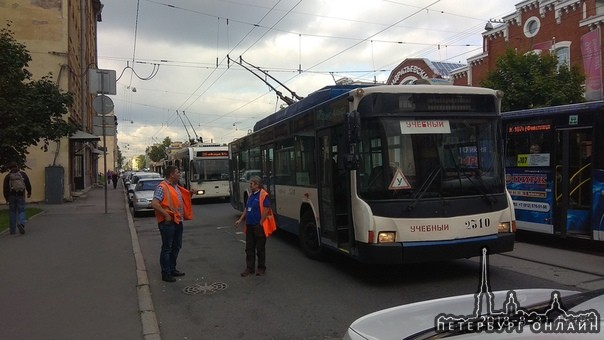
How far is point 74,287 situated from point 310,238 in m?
4.10

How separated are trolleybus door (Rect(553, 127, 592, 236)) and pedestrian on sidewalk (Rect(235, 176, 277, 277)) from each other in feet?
19.5

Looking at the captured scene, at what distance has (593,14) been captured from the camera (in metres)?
26.8

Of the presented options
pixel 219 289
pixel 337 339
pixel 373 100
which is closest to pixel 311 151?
pixel 373 100

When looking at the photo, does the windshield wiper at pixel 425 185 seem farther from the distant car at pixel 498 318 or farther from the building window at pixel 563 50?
the building window at pixel 563 50

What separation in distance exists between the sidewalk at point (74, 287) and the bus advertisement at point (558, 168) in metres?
7.96

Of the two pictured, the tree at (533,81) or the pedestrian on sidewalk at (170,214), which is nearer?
the pedestrian on sidewalk at (170,214)

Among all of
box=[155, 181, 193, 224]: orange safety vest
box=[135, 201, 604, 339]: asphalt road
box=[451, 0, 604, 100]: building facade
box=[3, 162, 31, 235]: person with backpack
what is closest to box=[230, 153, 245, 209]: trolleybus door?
box=[135, 201, 604, 339]: asphalt road

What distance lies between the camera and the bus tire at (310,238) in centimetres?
892

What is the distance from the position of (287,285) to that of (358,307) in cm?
155

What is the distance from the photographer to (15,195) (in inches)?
472

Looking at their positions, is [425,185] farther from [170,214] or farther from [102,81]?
[102,81]

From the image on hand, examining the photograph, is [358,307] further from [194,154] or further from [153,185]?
[194,154]

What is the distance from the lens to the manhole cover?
7047mm

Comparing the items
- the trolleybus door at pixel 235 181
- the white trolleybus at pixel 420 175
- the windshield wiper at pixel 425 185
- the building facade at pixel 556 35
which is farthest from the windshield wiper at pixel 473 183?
the building facade at pixel 556 35
